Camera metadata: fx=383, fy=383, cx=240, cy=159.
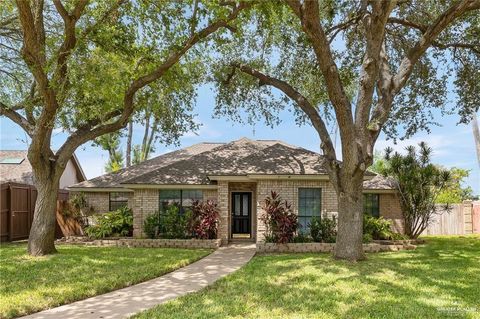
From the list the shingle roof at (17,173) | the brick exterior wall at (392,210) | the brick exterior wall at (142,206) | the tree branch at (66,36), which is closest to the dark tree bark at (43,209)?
→ the tree branch at (66,36)

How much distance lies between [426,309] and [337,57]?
11.2 meters

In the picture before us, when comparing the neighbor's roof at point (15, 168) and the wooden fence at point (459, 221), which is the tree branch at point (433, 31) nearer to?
the wooden fence at point (459, 221)

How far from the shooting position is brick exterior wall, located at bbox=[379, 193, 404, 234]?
17438 mm

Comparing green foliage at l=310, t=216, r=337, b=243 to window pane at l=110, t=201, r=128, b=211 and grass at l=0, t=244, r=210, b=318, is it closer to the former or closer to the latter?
grass at l=0, t=244, r=210, b=318

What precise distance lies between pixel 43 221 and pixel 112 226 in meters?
4.94

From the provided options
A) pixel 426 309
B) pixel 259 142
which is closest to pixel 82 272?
pixel 426 309

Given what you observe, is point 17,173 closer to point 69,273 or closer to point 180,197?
point 180,197

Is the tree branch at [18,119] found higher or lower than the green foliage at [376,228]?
higher

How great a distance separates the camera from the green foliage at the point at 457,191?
26.6 meters

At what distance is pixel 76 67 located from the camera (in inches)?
391

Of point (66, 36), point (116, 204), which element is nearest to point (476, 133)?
point (116, 204)

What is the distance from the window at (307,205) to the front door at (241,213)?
10.2ft

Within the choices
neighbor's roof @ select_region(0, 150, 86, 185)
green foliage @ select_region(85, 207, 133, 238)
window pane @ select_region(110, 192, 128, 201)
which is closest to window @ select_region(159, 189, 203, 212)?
green foliage @ select_region(85, 207, 133, 238)

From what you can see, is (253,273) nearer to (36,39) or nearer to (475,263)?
(475,263)
